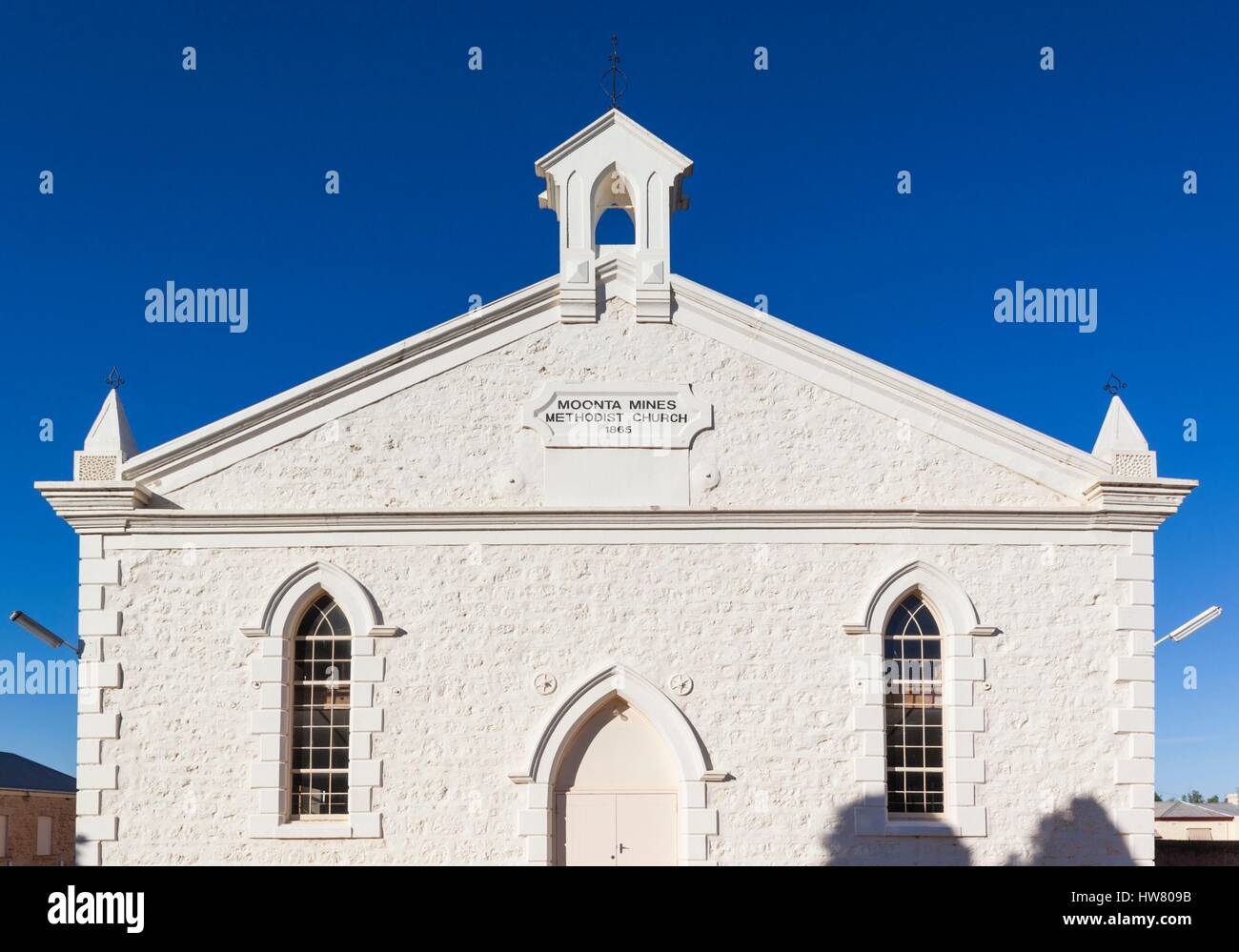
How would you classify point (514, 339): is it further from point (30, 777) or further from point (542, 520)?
point (30, 777)

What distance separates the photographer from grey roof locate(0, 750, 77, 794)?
34.0m

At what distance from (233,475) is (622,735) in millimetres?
5876

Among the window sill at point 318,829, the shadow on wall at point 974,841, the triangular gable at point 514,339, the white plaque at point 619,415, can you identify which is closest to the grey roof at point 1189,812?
the shadow on wall at point 974,841

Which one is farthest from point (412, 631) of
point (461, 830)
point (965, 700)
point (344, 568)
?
point (965, 700)

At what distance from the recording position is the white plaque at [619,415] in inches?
621

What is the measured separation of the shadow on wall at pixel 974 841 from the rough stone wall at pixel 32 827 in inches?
812

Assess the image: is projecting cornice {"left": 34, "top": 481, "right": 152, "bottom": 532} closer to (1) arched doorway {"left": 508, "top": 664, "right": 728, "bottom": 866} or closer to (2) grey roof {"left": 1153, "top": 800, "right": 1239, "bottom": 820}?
(1) arched doorway {"left": 508, "top": 664, "right": 728, "bottom": 866}

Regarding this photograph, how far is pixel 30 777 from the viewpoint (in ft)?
117

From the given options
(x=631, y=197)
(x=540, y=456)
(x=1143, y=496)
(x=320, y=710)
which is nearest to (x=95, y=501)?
(x=320, y=710)
